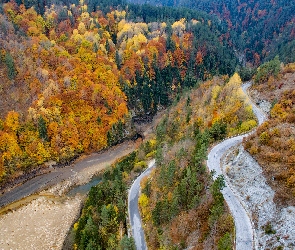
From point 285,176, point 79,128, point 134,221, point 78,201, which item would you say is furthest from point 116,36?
point 285,176

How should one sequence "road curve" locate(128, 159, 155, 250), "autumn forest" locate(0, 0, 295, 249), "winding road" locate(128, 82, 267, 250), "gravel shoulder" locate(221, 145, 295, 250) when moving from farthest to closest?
1. "road curve" locate(128, 159, 155, 250)
2. "autumn forest" locate(0, 0, 295, 249)
3. "winding road" locate(128, 82, 267, 250)
4. "gravel shoulder" locate(221, 145, 295, 250)

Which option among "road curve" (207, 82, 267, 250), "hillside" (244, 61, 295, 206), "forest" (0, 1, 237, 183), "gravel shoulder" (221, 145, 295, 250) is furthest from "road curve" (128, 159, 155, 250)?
"forest" (0, 1, 237, 183)

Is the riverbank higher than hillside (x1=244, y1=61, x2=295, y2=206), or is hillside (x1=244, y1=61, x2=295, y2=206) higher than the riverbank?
hillside (x1=244, y1=61, x2=295, y2=206)

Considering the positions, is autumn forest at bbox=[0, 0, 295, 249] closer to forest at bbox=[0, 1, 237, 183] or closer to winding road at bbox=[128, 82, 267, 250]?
forest at bbox=[0, 1, 237, 183]

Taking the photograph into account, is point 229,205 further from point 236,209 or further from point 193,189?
point 193,189

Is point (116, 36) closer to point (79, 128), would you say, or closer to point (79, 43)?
point (79, 43)

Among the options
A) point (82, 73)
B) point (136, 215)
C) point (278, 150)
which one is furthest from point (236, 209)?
point (82, 73)

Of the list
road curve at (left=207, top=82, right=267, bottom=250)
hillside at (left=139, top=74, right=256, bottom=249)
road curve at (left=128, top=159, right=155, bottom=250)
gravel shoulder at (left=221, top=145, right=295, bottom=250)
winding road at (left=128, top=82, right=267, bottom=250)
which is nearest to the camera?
gravel shoulder at (left=221, top=145, right=295, bottom=250)
